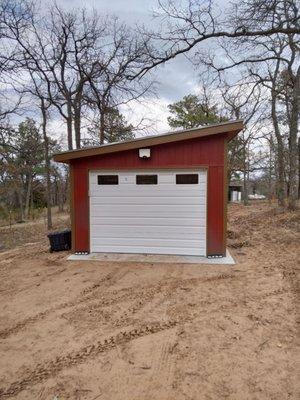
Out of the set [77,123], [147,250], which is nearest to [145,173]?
[147,250]

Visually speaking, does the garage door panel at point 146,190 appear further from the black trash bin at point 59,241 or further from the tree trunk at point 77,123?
the tree trunk at point 77,123

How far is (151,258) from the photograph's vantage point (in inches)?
299

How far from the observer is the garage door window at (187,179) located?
25.3 feet

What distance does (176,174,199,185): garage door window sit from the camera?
7699mm

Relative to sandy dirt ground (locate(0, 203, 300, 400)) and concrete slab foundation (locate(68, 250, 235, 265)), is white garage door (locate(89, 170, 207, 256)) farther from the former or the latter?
sandy dirt ground (locate(0, 203, 300, 400))

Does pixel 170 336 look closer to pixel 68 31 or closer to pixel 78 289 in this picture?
pixel 78 289

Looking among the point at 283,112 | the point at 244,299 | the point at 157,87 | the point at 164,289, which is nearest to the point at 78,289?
the point at 164,289

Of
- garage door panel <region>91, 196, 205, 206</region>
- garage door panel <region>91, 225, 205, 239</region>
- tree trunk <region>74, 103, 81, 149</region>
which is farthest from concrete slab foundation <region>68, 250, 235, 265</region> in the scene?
tree trunk <region>74, 103, 81, 149</region>

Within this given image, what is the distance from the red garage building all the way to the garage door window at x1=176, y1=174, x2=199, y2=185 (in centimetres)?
2

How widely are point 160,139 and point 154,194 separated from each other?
1288 mm

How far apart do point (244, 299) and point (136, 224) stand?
11.5 feet

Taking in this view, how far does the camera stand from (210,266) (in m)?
6.98

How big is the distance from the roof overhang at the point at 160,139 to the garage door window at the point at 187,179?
0.83m

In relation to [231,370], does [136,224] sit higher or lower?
higher
